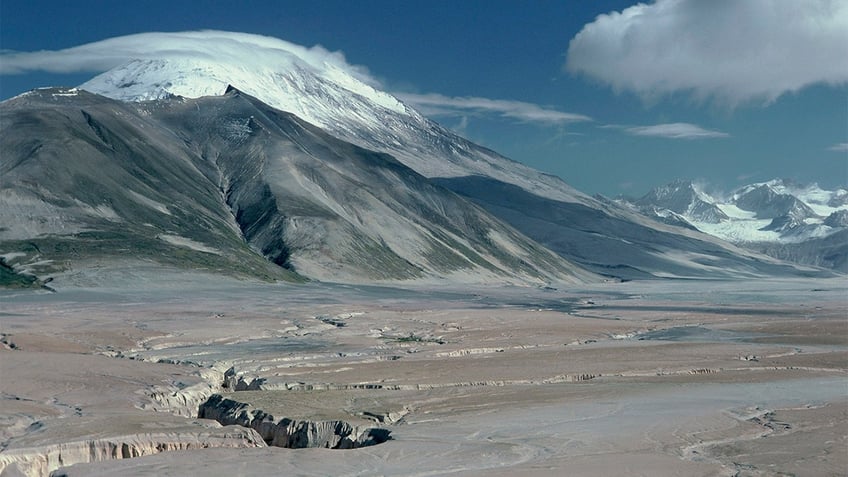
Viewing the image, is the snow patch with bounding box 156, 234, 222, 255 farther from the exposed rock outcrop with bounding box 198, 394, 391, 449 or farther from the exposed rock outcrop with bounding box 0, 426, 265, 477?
the exposed rock outcrop with bounding box 0, 426, 265, 477

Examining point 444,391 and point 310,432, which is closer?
point 310,432

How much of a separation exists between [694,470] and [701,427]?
8.46m

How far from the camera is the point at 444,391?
5369cm

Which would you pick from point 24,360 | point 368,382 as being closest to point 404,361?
point 368,382

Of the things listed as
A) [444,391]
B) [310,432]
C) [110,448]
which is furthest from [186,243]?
[110,448]

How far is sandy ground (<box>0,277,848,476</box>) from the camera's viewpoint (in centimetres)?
3691

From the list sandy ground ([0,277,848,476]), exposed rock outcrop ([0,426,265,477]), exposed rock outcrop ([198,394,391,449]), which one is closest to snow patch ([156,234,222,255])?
sandy ground ([0,277,848,476])

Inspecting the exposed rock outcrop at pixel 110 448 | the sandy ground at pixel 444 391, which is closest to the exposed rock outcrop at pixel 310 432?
the sandy ground at pixel 444 391

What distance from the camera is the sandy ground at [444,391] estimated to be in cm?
3691

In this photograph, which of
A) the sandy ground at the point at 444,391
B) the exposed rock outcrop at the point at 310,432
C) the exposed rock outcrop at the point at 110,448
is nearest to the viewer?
the exposed rock outcrop at the point at 110,448

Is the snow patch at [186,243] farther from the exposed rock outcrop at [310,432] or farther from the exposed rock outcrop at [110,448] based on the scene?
the exposed rock outcrop at [110,448]

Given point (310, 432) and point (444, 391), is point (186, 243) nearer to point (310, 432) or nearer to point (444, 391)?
point (444, 391)

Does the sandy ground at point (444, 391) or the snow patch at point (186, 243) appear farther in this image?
the snow patch at point (186, 243)

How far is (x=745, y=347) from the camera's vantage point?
79.4m
